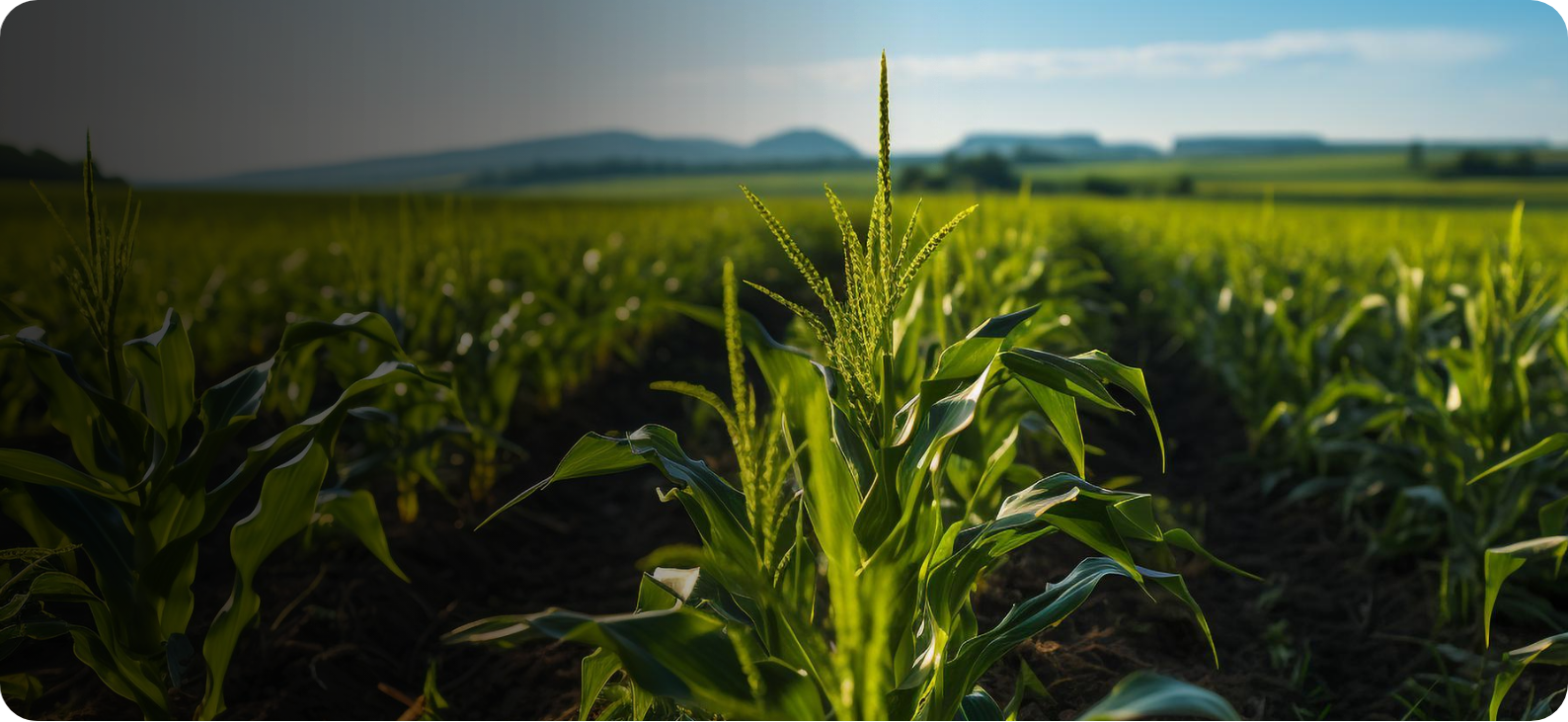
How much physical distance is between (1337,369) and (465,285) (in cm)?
475

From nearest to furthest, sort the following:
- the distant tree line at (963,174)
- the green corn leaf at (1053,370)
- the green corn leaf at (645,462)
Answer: the green corn leaf at (1053,370), the green corn leaf at (645,462), the distant tree line at (963,174)

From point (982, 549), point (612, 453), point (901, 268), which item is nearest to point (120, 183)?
point (612, 453)

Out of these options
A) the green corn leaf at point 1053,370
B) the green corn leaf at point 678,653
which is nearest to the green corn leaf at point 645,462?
the green corn leaf at point 678,653

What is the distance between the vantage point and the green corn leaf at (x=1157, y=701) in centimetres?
125

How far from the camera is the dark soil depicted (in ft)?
9.47

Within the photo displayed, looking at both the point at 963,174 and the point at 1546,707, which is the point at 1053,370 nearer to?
the point at 1546,707

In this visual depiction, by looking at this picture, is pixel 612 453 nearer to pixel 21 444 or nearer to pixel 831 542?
pixel 831 542

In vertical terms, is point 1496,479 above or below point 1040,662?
above

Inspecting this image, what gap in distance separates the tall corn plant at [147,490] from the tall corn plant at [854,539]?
82 cm

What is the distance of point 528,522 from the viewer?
→ 4.57m

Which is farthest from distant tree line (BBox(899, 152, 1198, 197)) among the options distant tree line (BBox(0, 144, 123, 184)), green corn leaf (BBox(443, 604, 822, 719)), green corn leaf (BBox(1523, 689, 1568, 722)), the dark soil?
green corn leaf (BBox(443, 604, 822, 719))

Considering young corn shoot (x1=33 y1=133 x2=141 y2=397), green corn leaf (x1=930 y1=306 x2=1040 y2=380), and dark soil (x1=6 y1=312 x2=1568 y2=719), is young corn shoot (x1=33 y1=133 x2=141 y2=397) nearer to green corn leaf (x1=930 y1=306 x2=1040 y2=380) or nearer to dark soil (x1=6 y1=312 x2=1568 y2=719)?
dark soil (x1=6 y1=312 x2=1568 y2=719)

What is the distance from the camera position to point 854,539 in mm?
1685

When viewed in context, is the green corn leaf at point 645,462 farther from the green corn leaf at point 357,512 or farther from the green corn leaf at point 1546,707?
the green corn leaf at point 1546,707
